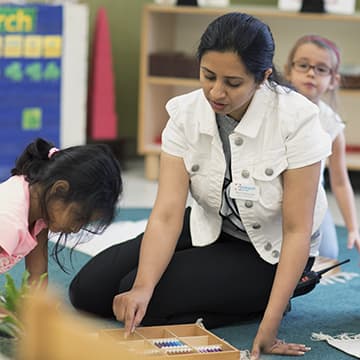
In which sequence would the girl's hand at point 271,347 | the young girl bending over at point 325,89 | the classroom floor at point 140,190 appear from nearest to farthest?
1. the girl's hand at point 271,347
2. the young girl bending over at point 325,89
3. the classroom floor at point 140,190

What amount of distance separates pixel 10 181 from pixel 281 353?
0.58m

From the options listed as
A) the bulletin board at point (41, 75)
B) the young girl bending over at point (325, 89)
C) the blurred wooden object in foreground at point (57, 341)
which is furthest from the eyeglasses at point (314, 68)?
the blurred wooden object in foreground at point (57, 341)

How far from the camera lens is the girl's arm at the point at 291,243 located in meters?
1.52

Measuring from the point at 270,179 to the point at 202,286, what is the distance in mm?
272

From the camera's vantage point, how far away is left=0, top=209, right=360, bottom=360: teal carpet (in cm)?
167

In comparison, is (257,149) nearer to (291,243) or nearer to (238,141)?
(238,141)

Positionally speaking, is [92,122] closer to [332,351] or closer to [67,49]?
[67,49]

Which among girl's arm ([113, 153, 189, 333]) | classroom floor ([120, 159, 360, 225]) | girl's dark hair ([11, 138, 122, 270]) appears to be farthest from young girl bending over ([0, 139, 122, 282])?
classroom floor ([120, 159, 360, 225])

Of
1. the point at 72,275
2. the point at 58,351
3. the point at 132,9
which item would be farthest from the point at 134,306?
the point at 132,9

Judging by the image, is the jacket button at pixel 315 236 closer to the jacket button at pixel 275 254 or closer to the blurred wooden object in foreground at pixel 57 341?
Answer: the jacket button at pixel 275 254

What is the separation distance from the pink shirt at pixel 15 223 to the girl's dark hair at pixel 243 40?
39 cm

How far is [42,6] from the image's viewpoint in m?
3.12

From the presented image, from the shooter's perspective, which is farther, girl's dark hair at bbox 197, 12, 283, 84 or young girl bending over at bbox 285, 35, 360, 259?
young girl bending over at bbox 285, 35, 360, 259

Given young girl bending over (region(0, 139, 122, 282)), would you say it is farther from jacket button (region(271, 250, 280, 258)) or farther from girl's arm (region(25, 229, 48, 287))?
jacket button (region(271, 250, 280, 258))
